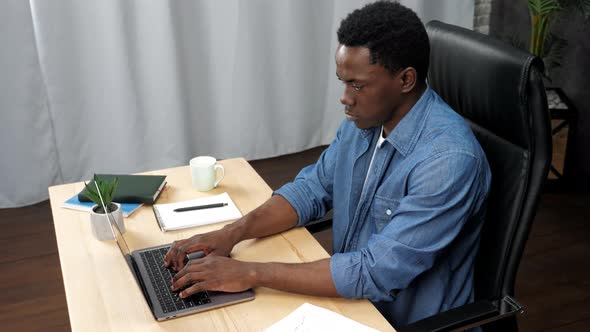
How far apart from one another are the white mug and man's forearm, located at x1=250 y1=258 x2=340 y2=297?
1.65 ft

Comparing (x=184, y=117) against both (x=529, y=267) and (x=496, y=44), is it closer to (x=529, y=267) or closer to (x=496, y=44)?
(x=529, y=267)

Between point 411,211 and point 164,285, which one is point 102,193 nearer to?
point 164,285

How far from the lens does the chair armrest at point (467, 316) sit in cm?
114

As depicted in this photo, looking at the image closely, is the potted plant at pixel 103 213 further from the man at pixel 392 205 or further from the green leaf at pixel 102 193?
the man at pixel 392 205

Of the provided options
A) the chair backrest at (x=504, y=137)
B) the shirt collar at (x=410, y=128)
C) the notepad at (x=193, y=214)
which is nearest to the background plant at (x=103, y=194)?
the notepad at (x=193, y=214)

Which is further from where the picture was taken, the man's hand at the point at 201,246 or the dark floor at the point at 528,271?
the dark floor at the point at 528,271

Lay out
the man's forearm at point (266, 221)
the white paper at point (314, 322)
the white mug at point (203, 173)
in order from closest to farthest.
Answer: the white paper at point (314, 322) < the man's forearm at point (266, 221) < the white mug at point (203, 173)

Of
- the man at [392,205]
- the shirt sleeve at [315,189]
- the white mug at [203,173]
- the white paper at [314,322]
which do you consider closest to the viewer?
the white paper at [314,322]

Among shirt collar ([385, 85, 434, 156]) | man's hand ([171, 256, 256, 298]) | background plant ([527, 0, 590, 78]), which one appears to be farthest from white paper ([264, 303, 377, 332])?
background plant ([527, 0, 590, 78])

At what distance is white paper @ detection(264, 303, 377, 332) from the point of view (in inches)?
43.7

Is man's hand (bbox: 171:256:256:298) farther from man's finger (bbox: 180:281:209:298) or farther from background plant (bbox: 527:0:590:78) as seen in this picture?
background plant (bbox: 527:0:590:78)

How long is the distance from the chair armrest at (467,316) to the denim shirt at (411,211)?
99 millimetres

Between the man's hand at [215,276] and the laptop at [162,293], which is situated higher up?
the man's hand at [215,276]

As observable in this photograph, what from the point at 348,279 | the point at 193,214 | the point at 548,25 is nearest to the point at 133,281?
the point at 193,214
